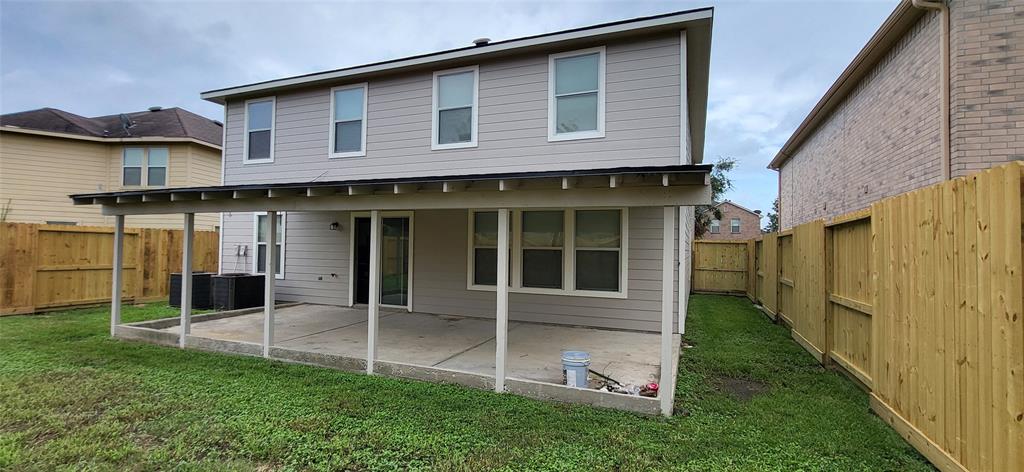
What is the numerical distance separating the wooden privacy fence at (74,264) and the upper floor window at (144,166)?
578cm

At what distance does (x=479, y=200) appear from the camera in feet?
16.4

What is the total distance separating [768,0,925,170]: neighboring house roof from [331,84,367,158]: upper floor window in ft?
29.9

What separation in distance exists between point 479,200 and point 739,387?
137 inches

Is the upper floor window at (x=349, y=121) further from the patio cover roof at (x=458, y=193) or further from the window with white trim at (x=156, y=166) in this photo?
the window with white trim at (x=156, y=166)

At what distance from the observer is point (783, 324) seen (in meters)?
8.73

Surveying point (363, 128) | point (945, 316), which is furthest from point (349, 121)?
point (945, 316)

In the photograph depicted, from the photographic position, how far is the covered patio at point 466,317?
170 inches

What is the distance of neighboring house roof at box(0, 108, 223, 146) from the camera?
15.8 metres

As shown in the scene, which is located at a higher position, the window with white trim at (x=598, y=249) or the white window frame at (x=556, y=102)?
the white window frame at (x=556, y=102)

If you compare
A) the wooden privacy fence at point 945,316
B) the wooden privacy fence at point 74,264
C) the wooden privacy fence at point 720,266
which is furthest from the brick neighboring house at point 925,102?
the wooden privacy fence at point 74,264

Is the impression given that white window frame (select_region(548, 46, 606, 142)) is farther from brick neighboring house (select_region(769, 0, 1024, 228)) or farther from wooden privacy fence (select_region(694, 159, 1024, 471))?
brick neighboring house (select_region(769, 0, 1024, 228))

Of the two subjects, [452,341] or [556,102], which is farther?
[556,102]

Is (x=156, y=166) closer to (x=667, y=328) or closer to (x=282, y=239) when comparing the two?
(x=282, y=239)

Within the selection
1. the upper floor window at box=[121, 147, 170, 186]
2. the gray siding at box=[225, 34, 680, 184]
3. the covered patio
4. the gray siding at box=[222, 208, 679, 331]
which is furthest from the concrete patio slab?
the upper floor window at box=[121, 147, 170, 186]
